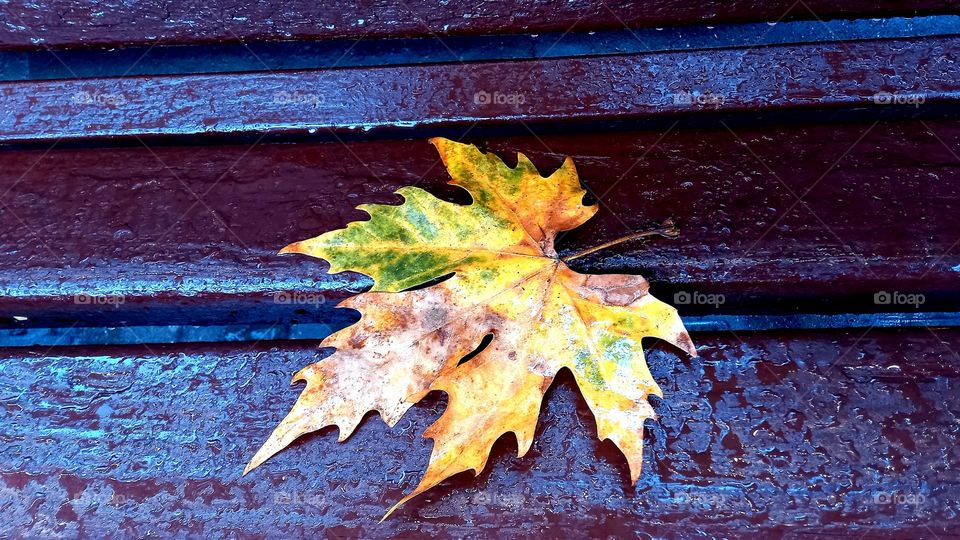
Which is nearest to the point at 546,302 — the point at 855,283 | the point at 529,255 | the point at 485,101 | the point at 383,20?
the point at 529,255

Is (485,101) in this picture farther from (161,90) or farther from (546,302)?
(161,90)
